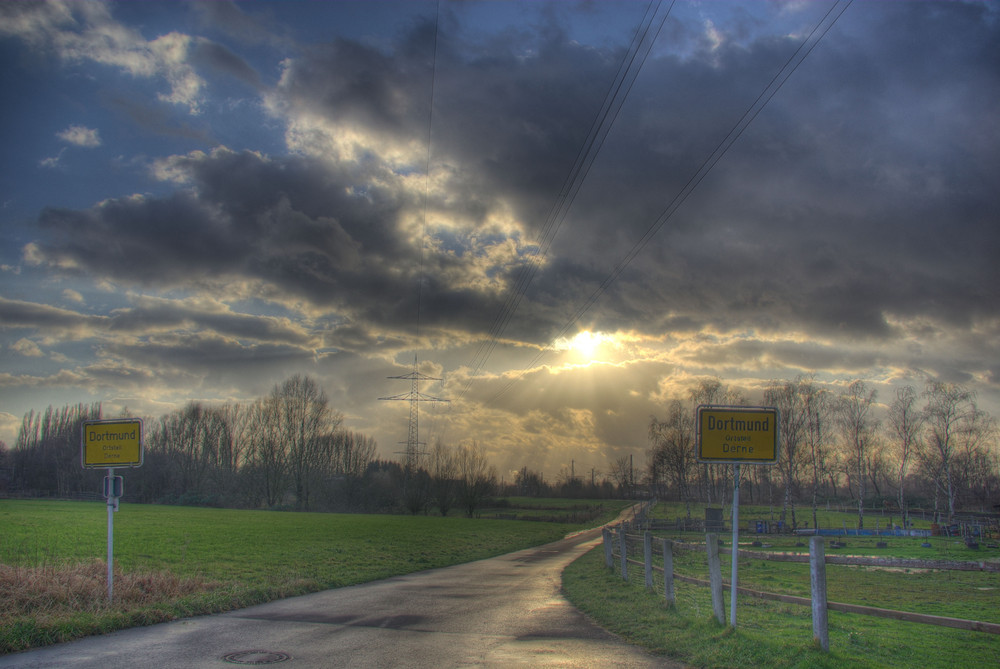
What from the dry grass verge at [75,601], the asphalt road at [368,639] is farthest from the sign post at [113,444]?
the asphalt road at [368,639]

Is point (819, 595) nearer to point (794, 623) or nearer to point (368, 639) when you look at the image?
point (794, 623)

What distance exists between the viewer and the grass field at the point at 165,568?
10875mm

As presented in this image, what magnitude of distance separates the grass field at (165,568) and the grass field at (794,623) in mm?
7300

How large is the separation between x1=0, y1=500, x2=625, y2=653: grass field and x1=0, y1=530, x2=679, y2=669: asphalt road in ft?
2.03

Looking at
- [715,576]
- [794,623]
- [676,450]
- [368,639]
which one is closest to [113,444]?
[368,639]

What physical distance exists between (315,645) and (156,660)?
2.03m

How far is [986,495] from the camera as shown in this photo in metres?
85.8

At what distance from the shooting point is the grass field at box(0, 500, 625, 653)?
35.7 ft

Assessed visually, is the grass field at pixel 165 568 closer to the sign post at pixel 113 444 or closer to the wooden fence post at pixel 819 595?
the sign post at pixel 113 444

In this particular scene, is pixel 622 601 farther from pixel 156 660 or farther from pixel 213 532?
pixel 213 532

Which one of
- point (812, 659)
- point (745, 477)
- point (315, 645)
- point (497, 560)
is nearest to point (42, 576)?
point (315, 645)

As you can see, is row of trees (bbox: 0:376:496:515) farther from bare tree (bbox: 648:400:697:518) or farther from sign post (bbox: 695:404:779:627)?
sign post (bbox: 695:404:779:627)

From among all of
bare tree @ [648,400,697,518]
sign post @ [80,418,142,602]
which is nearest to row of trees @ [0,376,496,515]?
bare tree @ [648,400,697,518]

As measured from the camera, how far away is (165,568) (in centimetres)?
1816
